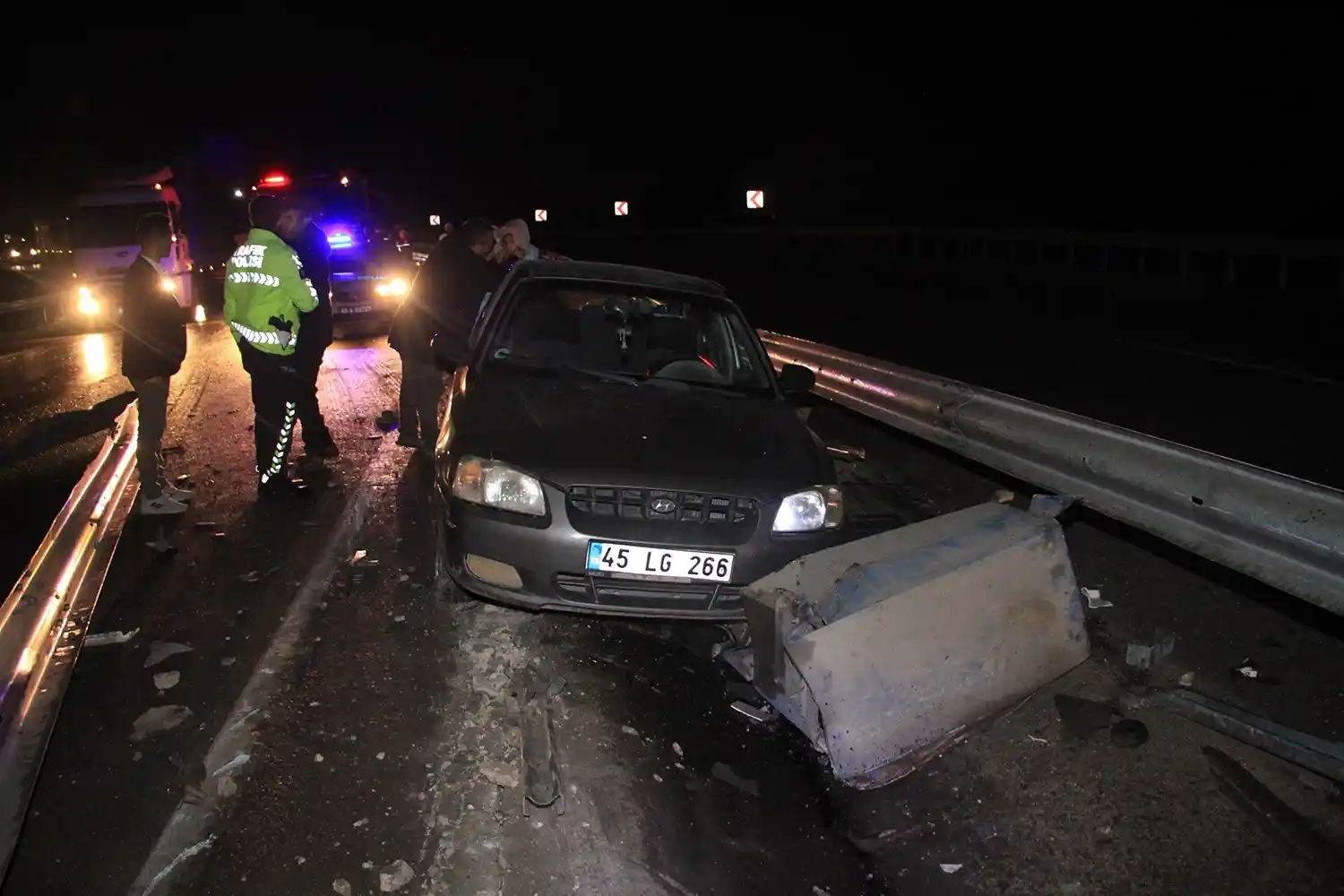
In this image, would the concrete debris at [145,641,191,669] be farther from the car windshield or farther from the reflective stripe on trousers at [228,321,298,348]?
the reflective stripe on trousers at [228,321,298,348]

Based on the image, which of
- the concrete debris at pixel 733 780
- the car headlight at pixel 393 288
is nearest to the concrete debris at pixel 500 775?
the concrete debris at pixel 733 780

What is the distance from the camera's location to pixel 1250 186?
27641 mm

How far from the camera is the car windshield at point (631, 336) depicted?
5.74 meters

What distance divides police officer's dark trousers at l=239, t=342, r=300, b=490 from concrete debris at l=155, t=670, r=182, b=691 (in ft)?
9.22

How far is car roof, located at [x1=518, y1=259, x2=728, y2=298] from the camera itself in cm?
611

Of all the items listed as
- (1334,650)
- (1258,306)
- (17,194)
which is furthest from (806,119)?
(1334,650)

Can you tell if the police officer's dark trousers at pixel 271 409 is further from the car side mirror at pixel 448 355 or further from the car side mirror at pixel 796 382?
the car side mirror at pixel 796 382

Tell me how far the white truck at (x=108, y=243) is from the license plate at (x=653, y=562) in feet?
56.7

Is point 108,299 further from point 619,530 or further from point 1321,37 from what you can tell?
point 1321,37

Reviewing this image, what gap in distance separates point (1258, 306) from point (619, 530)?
1627 cm

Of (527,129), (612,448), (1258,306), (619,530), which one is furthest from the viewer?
(527,129)

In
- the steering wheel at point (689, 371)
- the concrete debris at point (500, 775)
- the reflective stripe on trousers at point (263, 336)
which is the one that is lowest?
the concrete debris at point (500, 775)

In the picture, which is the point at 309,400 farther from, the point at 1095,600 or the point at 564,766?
the point at 1095,600

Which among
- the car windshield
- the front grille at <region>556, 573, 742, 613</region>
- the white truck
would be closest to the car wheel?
the front grille at <region>556, 573, 742, 613</region>
